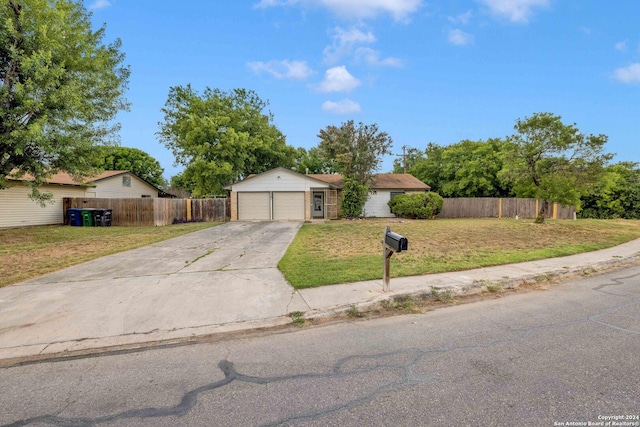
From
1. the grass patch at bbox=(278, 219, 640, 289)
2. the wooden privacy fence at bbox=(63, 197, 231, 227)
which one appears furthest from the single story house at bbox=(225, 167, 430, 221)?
the grass patch at bbox=(278, 219, 640, 289)

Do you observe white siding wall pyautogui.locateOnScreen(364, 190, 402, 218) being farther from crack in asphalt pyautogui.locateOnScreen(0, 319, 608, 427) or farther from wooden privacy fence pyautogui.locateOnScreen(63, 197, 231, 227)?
crack in asphalt pyautogui.locateOnScreen(0, 319, 608, 427)

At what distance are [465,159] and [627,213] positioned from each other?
43.1 ft

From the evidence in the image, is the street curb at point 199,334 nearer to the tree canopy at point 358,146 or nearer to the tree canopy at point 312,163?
the tree canopy at point 358,146

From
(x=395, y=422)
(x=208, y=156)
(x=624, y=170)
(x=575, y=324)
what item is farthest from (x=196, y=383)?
(x=624, y=170)

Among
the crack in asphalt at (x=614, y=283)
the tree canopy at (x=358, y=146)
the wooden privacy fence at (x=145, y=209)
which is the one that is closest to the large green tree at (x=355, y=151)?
the tree canopy at (x=358, y=146)

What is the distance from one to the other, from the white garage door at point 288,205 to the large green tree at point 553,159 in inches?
517

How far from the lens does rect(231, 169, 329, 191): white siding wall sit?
72.7 ft

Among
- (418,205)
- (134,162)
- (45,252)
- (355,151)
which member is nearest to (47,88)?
(45,252)

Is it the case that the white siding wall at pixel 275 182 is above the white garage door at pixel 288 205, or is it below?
above

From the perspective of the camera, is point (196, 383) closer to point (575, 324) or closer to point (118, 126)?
point (575, 324)

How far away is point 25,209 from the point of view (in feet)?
59.5

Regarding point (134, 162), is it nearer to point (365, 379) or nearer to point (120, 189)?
point (120, 189)

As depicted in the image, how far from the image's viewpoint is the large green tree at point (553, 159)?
1562 cm

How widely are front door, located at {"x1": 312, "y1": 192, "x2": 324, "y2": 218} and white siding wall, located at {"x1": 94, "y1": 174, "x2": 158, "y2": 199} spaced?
53.0 feet
